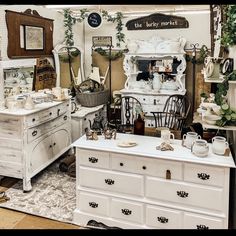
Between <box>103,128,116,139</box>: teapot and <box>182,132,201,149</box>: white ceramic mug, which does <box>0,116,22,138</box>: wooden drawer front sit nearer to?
<box>103,128,116,139</box>: teapot

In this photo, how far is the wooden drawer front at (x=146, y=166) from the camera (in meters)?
2.39

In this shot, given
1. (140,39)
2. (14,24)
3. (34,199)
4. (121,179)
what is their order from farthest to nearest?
(140,39) → (14,24) → (34,199) → (121,179)

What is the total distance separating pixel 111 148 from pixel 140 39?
324 cm

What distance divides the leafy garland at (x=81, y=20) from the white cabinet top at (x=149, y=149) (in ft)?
9.80

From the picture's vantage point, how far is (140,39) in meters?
5.35

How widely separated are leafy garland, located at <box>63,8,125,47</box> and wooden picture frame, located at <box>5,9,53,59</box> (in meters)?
0.51

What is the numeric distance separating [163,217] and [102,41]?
394cm

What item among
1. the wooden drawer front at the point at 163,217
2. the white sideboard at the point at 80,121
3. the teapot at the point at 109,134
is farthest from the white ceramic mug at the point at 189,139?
the white sideboard at the point at 80,121

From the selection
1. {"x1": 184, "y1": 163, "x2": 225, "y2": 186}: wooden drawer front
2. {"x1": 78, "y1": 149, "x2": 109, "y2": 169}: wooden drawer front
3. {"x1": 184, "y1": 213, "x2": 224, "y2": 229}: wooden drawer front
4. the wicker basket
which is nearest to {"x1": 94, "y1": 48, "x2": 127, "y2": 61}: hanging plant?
the wicker basket

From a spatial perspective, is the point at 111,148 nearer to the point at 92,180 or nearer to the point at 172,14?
the point at 92,180

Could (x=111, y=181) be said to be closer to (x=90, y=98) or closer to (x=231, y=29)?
(x=231, y=29)

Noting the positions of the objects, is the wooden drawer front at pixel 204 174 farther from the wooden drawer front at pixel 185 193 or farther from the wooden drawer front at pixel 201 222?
the wooden drawer front at pixel 201 222

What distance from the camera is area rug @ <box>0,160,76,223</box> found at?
3064 millimetres

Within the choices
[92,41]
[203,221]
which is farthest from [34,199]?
[92,41]
